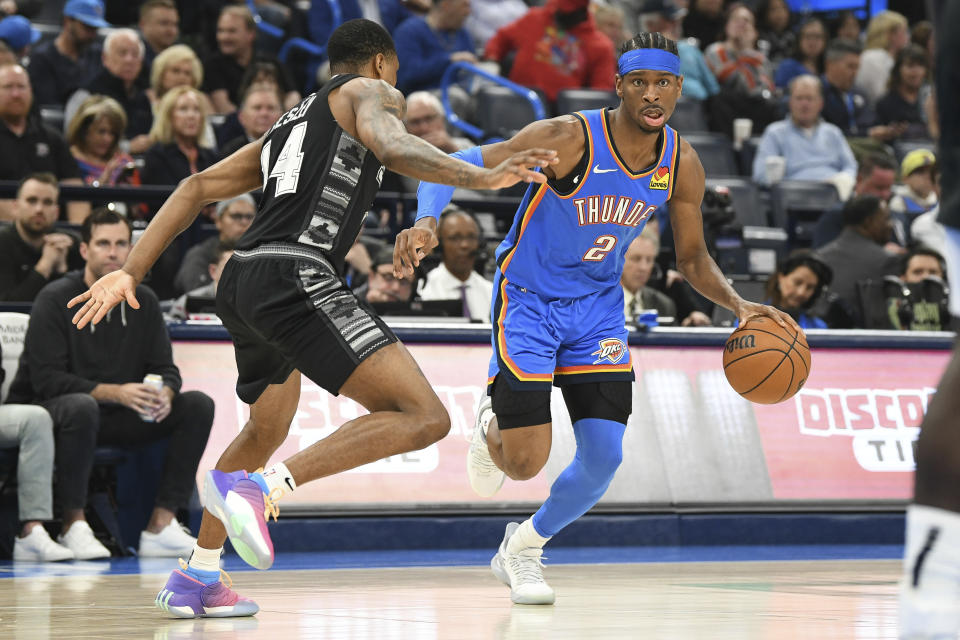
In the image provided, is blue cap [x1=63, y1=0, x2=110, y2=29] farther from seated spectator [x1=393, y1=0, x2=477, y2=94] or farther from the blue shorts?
the blue shorts

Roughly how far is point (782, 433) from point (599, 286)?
3.53 metres

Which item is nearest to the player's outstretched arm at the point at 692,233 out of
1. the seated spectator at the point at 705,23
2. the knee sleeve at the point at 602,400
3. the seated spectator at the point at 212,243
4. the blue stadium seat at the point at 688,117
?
the knee sleeve at the point at 602,400

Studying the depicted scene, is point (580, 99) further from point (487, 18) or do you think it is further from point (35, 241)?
point (35, 241)

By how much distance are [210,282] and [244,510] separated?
16.0 feet

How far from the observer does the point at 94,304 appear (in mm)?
4676

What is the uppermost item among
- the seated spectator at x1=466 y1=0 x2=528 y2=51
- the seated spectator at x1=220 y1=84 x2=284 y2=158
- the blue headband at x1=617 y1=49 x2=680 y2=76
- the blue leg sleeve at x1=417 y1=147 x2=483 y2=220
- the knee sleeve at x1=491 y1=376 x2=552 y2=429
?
the seated spectator at x1=466 y1=0 x2=528 y2=51

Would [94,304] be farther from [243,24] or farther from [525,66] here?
[525,66]

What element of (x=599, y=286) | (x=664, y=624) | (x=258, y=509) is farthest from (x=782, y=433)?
(x=258, y=509)

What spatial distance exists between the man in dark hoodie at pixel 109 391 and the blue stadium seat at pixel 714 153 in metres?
6.55

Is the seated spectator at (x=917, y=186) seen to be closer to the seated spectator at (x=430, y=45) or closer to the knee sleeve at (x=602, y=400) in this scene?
the seated spectator at (x=430, y=45)

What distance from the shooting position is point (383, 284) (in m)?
9.36

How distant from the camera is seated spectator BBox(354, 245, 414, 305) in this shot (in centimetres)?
931

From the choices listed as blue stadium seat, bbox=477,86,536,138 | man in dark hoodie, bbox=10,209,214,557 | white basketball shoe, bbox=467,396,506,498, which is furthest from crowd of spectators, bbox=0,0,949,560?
white basketball shoe, bbox=467,396,506,498

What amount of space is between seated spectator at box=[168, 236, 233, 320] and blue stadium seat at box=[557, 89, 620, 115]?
4.35 meters
